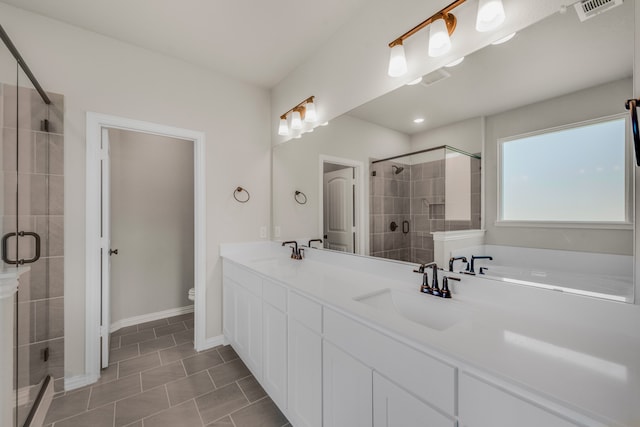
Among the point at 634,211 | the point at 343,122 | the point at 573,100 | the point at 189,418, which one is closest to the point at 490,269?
the point at 634,211

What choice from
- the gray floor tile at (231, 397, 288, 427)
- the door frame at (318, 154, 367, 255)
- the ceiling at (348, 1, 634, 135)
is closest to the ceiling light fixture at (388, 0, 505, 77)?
the ceiling at (348, 1, 634, 135)

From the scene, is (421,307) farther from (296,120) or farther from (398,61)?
(296,120)

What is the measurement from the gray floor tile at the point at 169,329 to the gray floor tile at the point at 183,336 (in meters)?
0.08

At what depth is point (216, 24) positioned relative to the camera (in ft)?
6.24

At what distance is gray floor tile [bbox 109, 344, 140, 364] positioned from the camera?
89.4 inches

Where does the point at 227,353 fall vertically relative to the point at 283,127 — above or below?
below

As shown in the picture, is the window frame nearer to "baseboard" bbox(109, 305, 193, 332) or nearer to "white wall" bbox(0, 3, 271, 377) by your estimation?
"white wall" bbox(0, 3, 271, 377)

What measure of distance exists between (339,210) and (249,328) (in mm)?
1143

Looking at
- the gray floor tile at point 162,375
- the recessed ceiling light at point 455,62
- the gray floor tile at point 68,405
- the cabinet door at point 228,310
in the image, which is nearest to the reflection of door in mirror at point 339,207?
the recessed ceiling light at point 455,62

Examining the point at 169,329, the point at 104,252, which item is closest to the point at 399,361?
the point at 104,252

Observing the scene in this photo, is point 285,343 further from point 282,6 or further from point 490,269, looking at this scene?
point 282,6

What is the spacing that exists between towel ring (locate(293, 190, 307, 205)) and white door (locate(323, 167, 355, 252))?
0.93ft

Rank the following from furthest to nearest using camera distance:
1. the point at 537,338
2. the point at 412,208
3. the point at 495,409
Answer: the point at 412,208
the point at 537,338
the point at 495,409

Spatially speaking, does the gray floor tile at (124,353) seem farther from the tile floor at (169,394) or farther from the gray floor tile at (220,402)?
the gray floor tile at (220,402)
